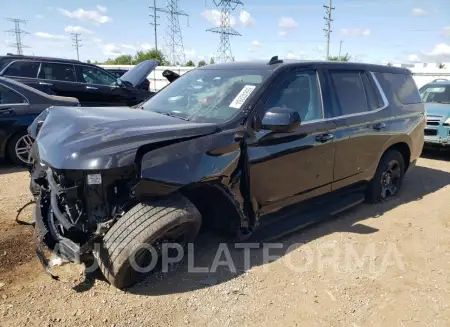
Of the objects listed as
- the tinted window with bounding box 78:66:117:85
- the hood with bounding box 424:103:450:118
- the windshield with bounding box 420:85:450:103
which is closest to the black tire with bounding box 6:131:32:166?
the tinted window with bounding box 78:66:117:85

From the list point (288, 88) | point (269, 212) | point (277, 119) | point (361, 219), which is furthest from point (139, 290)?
point (361, 219)

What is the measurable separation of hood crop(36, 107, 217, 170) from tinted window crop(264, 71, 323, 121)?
834 millimetres

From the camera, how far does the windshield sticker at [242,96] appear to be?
3508mm

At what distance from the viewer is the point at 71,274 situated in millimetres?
3230

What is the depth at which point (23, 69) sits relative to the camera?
9406 millimetres

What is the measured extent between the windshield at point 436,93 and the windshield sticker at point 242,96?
7.11m

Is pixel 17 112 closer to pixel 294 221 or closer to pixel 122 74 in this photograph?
pixel 294 221

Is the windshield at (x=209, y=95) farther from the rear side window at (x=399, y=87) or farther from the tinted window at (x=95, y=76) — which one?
the tinted window at (x=95, y=76)


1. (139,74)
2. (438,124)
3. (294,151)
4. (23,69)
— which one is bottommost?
(438,124)

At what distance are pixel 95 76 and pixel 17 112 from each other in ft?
13.6

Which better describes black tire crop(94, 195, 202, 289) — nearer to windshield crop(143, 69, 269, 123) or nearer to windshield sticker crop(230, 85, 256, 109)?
windshield crop(143, 69, 269, 123)

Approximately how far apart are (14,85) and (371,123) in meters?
5.71

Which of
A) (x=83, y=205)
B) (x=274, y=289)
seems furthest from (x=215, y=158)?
(x=274, y=289)

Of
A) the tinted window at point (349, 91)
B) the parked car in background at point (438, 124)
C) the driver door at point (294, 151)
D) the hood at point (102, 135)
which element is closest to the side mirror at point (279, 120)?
the driver door at point (294, 151)
